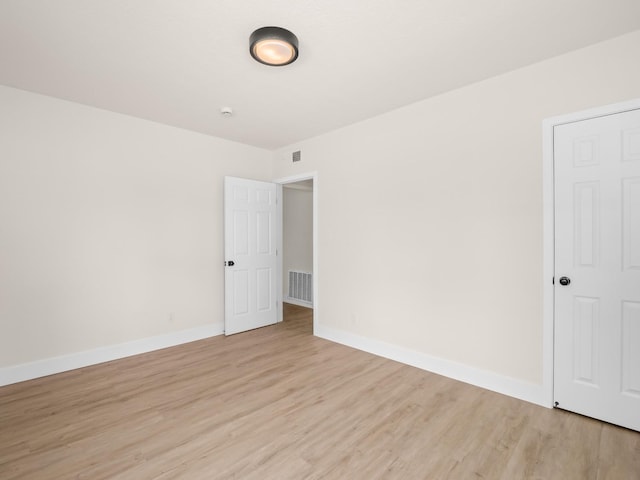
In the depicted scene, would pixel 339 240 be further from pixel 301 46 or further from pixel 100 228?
pixel 100 228

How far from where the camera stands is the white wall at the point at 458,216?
2504 millimetres

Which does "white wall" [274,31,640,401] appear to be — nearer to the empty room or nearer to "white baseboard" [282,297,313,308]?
the empty room

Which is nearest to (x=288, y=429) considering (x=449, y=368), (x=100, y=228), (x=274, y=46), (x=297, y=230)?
(x=449, y=368)

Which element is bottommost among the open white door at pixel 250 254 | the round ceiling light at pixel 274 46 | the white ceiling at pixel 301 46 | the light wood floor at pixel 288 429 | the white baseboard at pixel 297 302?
the light wood floor at pixel 288 429

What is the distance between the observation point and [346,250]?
3979 mm

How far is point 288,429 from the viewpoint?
86.6 inches

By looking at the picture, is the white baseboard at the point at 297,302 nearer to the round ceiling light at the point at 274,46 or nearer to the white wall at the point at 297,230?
the white wall at the point at 297,230

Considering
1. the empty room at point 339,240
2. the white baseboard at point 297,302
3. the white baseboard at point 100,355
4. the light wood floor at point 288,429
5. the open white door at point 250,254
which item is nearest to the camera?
the light wood floor at point 288,429

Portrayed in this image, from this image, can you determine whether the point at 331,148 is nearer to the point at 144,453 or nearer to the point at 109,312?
the point at 109,312

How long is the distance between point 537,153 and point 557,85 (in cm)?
53

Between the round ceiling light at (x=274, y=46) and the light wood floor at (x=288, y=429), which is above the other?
the round ceiling light at (x=274, y=46)

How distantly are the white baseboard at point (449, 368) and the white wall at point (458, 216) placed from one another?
2 cm

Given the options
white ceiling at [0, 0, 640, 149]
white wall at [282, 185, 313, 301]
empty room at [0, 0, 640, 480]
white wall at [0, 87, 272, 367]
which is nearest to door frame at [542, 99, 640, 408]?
empty room at [0, 0, 640, 480]

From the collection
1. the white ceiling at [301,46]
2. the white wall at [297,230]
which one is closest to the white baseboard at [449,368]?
the white wall at [297,230]
